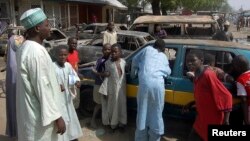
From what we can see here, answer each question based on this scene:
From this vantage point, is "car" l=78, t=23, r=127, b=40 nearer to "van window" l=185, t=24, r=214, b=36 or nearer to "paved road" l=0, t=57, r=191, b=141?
"van window" l=185, t=24, r=214, b=36

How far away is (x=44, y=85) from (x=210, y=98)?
2.03 meters

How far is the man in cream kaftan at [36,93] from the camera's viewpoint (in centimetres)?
293

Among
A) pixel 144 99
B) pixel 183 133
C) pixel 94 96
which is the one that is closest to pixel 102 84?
pixel 94 96

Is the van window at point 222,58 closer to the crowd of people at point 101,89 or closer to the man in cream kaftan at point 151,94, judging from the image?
the crowd of people at point 101,89

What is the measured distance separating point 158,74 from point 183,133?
5.23 ft

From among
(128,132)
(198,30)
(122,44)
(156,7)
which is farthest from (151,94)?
(156,7)

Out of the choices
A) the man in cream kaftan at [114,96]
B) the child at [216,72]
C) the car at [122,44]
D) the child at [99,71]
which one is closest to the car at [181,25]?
the car at [122,44]

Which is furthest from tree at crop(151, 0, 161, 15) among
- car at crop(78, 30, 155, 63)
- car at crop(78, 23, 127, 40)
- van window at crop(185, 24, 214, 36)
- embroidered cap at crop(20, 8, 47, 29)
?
embroidered cap at crop(20, 8, 47, 29)

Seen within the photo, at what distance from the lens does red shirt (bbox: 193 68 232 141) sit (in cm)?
405

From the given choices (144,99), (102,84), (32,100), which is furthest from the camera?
(102,84)

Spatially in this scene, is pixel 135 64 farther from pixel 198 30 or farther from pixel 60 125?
pixel 198 30

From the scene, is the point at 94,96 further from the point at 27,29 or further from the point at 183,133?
the point at 27,29

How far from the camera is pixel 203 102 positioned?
4191mm

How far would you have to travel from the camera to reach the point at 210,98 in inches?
162
